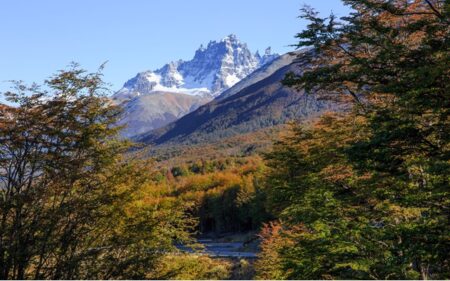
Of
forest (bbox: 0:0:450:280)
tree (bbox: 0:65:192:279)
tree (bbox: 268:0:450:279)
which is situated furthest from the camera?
tree (bbox: 0:65:192:279)

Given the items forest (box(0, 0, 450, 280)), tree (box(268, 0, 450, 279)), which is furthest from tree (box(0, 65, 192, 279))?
tree (box(268, 0, 450, 279))

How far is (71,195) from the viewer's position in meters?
12.9

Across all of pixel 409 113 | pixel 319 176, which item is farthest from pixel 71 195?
pixel 319 176

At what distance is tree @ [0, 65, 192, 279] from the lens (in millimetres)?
11500

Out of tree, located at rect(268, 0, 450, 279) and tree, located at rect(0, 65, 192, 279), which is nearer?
tree, located at rect(268, 0, 450, 279)

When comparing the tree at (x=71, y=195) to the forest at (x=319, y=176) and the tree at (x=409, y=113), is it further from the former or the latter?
the tree at (x=409, y=113)

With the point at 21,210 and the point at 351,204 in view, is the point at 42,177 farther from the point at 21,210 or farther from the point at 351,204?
the point at 351,204

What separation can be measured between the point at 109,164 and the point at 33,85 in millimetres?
3036

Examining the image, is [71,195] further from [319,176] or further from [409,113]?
[319,176]

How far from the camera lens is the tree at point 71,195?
37.7ft

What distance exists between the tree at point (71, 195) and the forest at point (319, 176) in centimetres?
4

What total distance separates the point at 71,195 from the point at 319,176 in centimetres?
1001

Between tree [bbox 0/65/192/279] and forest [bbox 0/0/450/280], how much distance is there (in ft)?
0.13

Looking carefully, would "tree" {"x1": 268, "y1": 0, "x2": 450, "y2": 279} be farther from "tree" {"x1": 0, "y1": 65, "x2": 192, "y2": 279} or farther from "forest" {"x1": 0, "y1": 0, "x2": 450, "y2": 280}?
"tree" {"x1": 0, "y1": 65, "x2": 192, "y2": 279}
